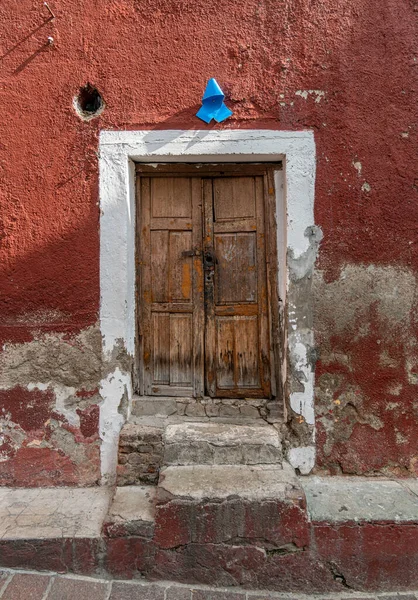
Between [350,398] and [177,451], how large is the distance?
3.93ft

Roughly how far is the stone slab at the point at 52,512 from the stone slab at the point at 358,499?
128 centimetres

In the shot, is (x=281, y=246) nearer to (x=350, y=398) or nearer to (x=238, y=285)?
(x=238, y=285)

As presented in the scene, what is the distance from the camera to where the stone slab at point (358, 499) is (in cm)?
230

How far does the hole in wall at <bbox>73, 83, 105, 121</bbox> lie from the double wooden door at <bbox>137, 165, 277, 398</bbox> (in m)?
0.52

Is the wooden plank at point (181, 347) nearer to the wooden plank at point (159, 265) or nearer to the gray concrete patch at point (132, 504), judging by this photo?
the wooden plank at point (159, 265)

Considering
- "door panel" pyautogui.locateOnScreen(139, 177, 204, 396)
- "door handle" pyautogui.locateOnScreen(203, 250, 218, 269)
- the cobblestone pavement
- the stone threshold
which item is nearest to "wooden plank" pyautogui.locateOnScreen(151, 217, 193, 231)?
"door panel" pyautogui.locateOnScreen(139, 177, 204, 396)

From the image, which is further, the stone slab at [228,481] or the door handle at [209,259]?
the door handle at [209,259]

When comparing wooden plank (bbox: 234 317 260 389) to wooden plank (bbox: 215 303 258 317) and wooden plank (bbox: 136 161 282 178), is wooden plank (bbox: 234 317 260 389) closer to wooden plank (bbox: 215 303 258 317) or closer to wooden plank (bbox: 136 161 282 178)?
A: wooden plank (bbox: 215 303 258 317)

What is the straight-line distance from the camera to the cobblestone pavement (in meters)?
2.13

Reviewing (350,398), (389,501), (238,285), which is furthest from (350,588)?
(238,285)

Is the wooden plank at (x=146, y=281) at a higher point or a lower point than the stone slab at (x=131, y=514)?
higher

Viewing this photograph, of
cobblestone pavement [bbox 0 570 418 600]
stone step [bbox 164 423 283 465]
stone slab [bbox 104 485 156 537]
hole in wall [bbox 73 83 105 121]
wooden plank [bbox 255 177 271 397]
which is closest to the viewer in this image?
cobblestone pavement [bbox 0 570 418 600]

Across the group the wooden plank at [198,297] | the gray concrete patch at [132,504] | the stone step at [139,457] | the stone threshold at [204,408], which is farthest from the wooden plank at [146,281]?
the gray concrete patch at [132,504]

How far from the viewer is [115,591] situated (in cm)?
218
